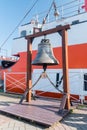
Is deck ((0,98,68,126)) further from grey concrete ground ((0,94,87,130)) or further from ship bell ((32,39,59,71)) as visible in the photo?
ship bell ((32,39,59,71))

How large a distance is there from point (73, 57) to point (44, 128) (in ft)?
15.6

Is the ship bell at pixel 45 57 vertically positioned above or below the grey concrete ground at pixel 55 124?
above

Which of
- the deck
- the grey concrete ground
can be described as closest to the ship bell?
the deck

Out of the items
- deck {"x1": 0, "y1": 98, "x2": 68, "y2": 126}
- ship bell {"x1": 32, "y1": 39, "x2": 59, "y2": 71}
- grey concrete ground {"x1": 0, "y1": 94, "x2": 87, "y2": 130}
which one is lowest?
grey concrete ground {"x1": 0, "y1": 94, "x2": 87, "y2": 130}

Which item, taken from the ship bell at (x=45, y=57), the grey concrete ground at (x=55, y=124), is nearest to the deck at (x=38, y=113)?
the grey concrete ground at (x=55, y=124)

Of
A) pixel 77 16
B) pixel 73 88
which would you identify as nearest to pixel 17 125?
pixel 73 88

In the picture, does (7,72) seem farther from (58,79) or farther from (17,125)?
(17,125)

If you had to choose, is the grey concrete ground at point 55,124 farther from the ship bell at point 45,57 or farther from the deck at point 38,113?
the ship bell at point 45,57

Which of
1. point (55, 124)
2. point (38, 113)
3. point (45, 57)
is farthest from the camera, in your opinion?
point (45, 57)

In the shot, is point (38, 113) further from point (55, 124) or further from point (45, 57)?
point (45, 57)

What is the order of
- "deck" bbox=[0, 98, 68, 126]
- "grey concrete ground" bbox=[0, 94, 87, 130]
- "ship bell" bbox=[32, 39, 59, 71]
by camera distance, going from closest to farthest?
"grey concrete ground" bbox=[0, 94, 87, 130] < "deck" bbox=[0, 98, 68, 126] < "ship bell" bbox=[32, 39, 59, 71]

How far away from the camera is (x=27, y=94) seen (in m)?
6.65

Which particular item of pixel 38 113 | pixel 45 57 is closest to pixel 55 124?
pixel 38 113

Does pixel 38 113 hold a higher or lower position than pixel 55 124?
higher
